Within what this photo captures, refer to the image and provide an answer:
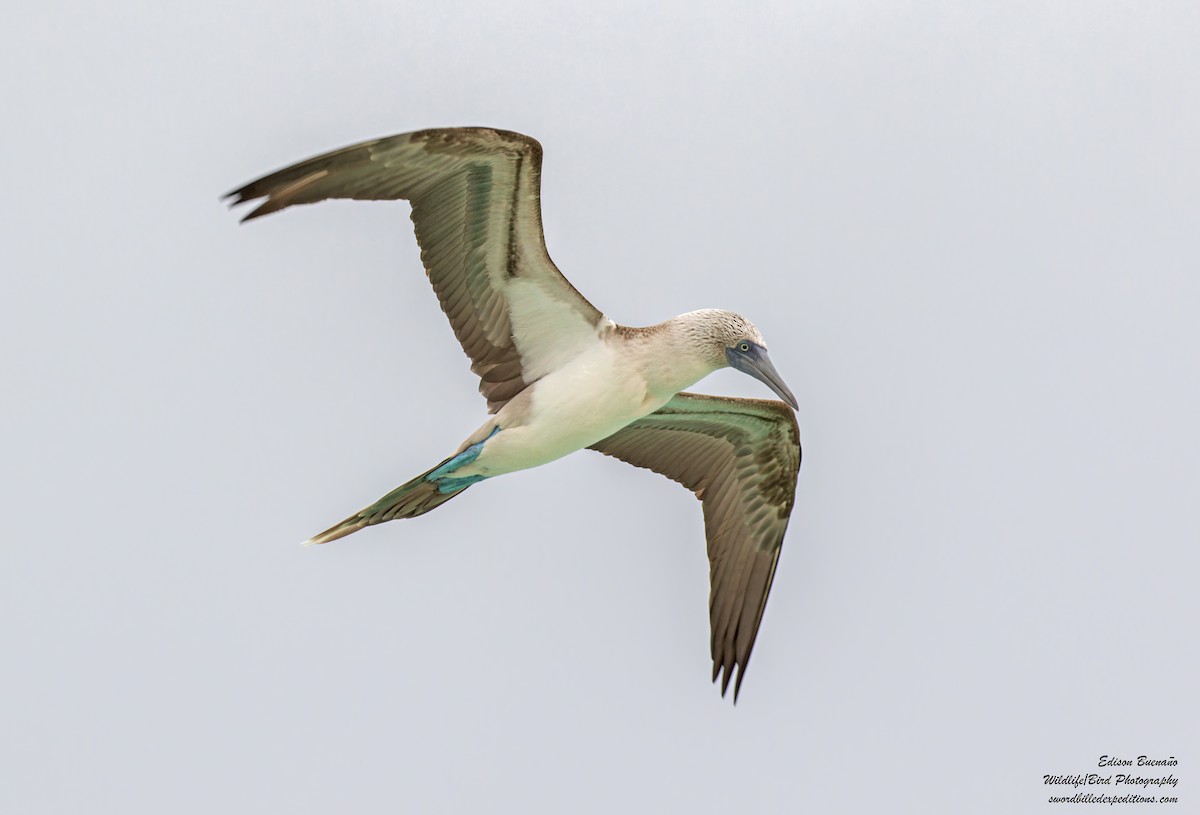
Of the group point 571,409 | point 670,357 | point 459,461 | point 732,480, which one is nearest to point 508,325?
point 571,409

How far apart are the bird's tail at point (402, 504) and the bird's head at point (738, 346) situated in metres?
2.01

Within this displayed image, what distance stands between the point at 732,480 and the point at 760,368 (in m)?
2.18

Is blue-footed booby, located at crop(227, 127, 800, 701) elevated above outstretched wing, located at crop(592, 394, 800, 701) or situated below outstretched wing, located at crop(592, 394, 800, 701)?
above

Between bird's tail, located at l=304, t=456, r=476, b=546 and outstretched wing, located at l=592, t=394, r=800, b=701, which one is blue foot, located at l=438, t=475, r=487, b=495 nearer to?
bird's tail, located at l=304, t=456, r=476, b=546

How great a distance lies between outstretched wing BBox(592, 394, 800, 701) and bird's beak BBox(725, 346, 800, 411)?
143 centimetres

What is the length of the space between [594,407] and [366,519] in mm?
1911

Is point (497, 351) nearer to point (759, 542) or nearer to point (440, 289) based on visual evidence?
point (440, 289)

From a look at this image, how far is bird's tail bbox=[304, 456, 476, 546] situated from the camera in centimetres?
1305

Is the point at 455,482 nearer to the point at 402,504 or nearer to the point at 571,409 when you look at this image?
the point at 402,504

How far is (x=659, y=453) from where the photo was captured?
14.7 m

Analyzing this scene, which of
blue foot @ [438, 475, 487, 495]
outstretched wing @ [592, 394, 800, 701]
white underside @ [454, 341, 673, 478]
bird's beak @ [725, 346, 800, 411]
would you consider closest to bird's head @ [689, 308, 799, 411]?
bird's beak @ [725, 346, 800, 411]

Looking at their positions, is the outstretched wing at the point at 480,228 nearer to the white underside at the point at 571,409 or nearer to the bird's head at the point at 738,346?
the white underside at the point at 571,409

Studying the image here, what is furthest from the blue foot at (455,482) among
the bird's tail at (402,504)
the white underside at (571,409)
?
the white underside at (571,409)

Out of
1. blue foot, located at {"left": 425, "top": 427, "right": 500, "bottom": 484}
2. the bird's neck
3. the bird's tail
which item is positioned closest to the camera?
the bird's neck
